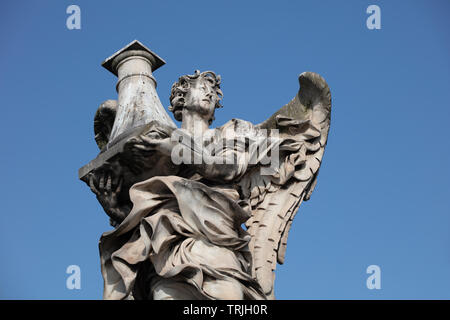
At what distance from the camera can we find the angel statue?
10.1 metres

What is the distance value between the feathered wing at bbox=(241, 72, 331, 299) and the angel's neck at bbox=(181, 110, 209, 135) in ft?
2.46

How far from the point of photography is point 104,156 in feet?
35.4

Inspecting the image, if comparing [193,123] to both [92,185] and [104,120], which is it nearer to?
[92,185]

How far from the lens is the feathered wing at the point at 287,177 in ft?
36.2

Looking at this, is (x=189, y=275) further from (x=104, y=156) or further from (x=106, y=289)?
(x=104, y=156)

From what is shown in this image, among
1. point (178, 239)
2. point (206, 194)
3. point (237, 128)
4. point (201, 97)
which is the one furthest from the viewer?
point (201, 97)

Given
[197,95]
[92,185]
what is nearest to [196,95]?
[197,95]

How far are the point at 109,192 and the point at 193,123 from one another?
132 centimetres

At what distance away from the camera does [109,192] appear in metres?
10.9

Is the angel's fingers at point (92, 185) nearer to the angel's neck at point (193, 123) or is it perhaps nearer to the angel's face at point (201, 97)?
the angel's neck at point (193, 123)

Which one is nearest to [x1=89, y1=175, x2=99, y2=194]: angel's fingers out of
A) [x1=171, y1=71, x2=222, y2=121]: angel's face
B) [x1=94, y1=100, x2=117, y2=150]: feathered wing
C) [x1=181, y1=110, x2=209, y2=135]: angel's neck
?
[x1=181, y1=110, x2=209, y2=135]: angel's neck

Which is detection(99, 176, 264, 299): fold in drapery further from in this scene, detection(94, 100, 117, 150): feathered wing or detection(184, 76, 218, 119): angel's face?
detection(94, 100, 117, 150): feathered wing
